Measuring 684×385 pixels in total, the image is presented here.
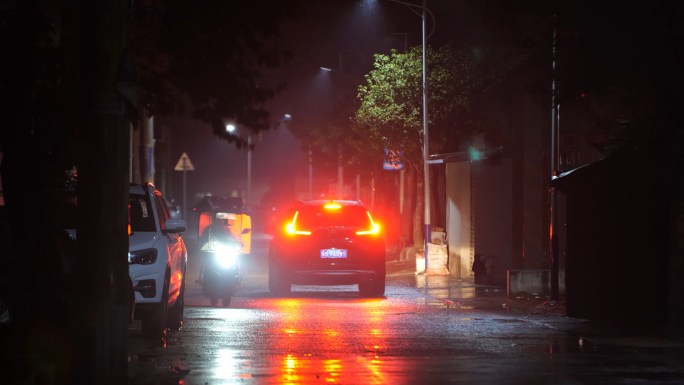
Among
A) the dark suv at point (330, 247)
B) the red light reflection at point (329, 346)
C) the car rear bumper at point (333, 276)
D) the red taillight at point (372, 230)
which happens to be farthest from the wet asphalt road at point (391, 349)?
the red taillight at point (372, 230)

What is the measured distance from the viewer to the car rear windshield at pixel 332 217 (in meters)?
22.6

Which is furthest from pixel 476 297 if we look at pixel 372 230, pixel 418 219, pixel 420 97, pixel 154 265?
pixel 418 219

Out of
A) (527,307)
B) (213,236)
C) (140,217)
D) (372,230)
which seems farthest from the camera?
(372,230)

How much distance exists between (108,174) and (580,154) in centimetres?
1790

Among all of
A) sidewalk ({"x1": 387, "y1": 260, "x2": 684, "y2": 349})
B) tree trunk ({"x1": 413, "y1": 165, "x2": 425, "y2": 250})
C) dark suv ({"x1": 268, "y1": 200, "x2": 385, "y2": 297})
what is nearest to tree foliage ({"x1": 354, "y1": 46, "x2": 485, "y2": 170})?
tree trunk ({"x1": 413, "y1": 165, "x2": 425, "y2": 250})

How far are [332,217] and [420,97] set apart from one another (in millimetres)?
13386

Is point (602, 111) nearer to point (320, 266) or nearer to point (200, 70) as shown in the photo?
point (320, 266)

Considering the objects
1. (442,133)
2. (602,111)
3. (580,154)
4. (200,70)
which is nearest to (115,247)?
(200,70)

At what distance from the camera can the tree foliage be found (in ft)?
113

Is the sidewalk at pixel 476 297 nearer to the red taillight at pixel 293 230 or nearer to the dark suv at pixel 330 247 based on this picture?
the dark suv at pixel 330 247

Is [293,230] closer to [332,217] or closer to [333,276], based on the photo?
[332,217]

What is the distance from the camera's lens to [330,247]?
22.3 meters

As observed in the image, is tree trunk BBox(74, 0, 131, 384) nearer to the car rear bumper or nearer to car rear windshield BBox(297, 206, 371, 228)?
the car rear bumper

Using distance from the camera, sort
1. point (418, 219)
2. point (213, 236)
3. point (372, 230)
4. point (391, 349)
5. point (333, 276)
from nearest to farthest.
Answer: point (391, 349), point (213, 236), point (333, 276), point (372, 230), point (418, 219)
